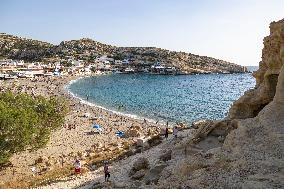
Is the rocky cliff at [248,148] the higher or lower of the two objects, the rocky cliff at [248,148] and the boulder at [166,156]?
the higher

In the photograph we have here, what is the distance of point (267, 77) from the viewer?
2669 cm

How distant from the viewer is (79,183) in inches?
1129

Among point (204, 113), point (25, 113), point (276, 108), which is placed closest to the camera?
point (276, 108)

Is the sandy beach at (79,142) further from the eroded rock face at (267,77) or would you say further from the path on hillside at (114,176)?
the eroded rock face at (267,77)

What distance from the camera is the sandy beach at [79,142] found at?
37.7 meters

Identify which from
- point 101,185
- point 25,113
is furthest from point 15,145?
point 101,185

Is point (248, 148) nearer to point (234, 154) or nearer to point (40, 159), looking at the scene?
point (234, 154)

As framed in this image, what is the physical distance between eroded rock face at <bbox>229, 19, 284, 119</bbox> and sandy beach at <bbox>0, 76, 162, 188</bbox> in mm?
14492

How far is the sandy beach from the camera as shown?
37.7 metres

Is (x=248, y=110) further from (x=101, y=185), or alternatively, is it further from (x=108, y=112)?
(x=108, y=112)

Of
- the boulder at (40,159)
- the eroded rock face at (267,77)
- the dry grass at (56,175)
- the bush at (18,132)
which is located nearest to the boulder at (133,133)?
the bush at (18,132)

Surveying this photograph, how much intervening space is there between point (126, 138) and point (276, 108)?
30.8 meters

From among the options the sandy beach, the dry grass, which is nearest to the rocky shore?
the dry grass

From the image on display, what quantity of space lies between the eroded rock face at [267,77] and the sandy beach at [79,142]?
14.5 metres
